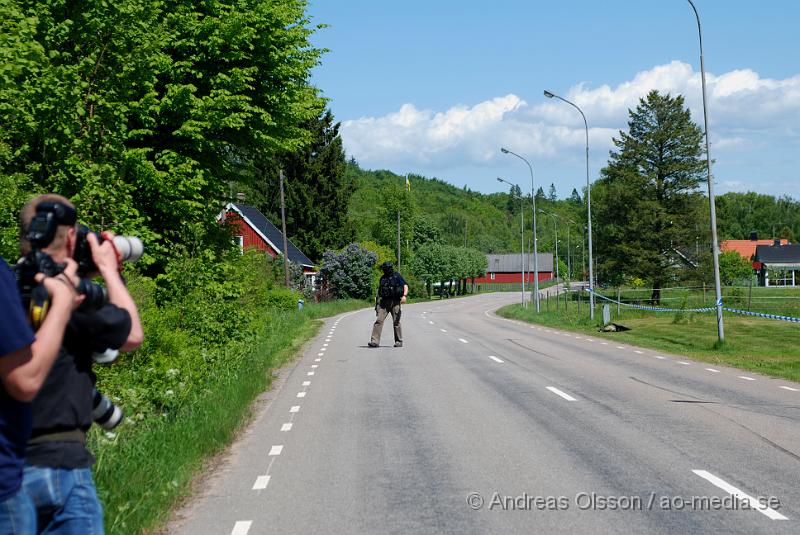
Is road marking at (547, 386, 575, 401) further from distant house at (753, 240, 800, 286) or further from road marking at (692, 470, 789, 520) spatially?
distant house at (753, 240, 800, 286)

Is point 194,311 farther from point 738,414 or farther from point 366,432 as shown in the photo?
point 738,414

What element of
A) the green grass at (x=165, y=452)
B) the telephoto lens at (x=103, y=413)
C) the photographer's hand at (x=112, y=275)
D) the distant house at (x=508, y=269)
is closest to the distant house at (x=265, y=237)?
the green grass at (x=165, y=452)

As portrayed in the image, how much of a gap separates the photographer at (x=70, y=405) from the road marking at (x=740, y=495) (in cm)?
472

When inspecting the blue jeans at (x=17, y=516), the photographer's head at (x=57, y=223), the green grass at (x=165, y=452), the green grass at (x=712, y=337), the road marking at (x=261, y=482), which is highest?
the photographer's head at (x=57, y=223)

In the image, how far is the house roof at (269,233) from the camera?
67.1 m

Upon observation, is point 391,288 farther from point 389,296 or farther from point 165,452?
point 165,452

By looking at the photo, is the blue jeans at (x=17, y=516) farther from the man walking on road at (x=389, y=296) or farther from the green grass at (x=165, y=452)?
the man walking on road at (x=389, y=296)

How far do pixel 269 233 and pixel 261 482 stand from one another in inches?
2568

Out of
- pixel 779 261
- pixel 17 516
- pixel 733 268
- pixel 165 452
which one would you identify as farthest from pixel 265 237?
pixel 779 261

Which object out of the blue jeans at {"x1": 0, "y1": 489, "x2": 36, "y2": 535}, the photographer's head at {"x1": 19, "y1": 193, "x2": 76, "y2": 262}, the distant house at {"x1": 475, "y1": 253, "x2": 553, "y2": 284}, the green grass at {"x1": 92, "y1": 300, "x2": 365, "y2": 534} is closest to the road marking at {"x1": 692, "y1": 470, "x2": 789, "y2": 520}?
the green grass at {"x1": 92, "y1": 300, "x2": 365, "y2": 534}

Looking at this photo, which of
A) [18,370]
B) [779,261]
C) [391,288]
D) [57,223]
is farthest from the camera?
[779,261]

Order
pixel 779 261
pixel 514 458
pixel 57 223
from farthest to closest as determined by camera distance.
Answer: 1. pixel 779 261
2. pixel 514 458
3. pixel 57 223

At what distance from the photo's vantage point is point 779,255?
132 m

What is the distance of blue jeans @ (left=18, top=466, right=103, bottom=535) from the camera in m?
2.92
